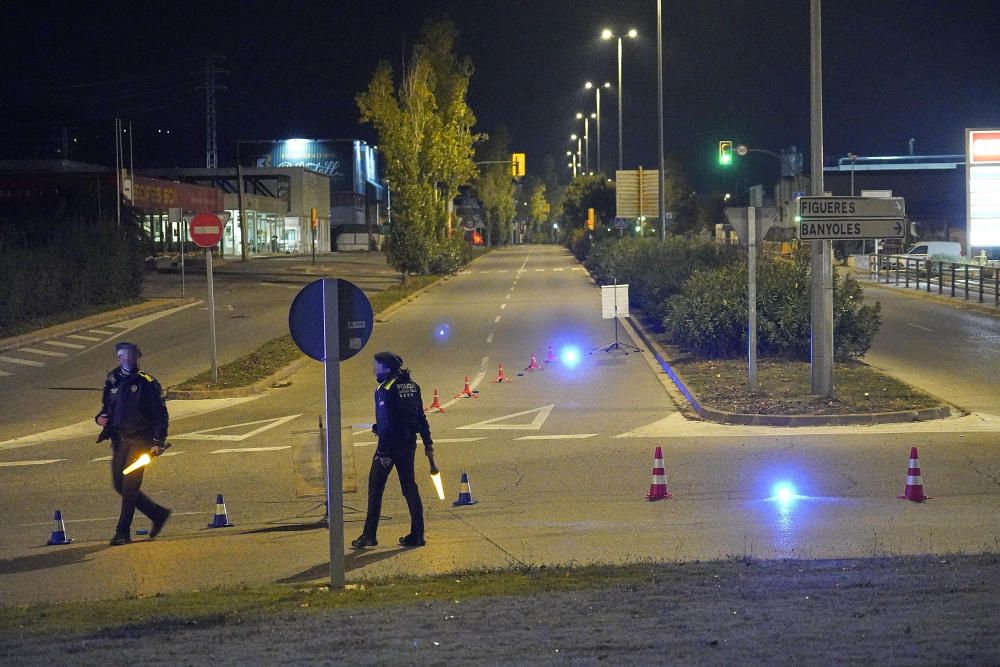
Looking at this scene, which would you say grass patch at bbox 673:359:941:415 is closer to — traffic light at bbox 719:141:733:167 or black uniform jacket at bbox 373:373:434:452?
black uniform jacket at bbox 373:373:434:452

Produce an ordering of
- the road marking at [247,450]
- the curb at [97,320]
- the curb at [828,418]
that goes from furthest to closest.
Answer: the curb at [97,320]
the curb at [828,418]
the road marking at [247,450]

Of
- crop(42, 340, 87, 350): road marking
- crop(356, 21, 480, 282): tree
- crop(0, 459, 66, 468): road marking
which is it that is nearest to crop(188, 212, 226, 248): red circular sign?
crop(0, 459, 66, 468): road marking

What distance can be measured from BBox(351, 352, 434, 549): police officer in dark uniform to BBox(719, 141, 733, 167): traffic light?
35138 millimetres

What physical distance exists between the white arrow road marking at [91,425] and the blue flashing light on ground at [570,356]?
22.1 feet

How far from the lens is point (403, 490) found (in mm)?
10055

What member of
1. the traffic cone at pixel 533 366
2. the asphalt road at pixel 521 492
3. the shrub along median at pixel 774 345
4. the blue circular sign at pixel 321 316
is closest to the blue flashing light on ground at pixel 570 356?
the traffic cone at pixel 533 366

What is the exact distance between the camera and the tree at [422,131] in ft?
165

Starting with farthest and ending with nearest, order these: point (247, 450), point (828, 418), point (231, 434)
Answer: point (231, 434) < point (828, 418) < point (247, 450)

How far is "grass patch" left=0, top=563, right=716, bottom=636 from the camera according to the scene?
6.95 meters

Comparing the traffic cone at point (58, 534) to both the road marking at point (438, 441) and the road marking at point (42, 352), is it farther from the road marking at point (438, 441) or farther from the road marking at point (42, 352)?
the road marking at point (42, 352)

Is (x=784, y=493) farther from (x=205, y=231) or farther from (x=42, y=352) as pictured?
(x=42, y=352)

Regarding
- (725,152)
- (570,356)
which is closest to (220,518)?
(570,356)

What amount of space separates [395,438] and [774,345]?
13703 millimetres

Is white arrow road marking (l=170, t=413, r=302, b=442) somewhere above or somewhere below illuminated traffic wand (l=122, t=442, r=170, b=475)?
below
